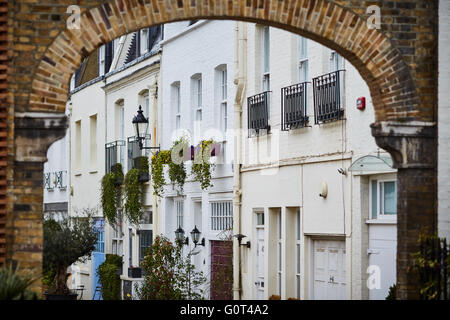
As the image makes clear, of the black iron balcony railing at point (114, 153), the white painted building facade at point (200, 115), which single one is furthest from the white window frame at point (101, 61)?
the white painted building facade at point (200, 115)

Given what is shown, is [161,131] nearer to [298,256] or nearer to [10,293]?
[298,256]

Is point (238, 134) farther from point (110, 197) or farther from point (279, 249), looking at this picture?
point (110, 197)

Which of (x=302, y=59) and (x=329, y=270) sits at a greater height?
(x=302, y=59)

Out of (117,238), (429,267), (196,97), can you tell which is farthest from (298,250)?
(117,238)

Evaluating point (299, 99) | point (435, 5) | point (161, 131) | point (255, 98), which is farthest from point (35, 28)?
point (161, 131)

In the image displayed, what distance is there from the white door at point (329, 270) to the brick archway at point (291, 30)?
5.53 m

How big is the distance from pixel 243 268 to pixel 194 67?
5.51m

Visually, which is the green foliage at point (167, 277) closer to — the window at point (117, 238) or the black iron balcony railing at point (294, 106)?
the black iron balcony railing at point (294, 106)

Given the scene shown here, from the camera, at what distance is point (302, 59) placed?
20.2 m

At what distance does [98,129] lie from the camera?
3350 cm

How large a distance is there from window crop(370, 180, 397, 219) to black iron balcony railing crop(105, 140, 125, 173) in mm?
13863

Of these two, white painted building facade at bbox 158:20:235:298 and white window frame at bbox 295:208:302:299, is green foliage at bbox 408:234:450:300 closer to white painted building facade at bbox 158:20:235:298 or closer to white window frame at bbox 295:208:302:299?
white window frame at bbox 295:208:302:299

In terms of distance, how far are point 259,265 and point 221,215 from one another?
2263mm

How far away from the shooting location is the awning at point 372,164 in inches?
650
